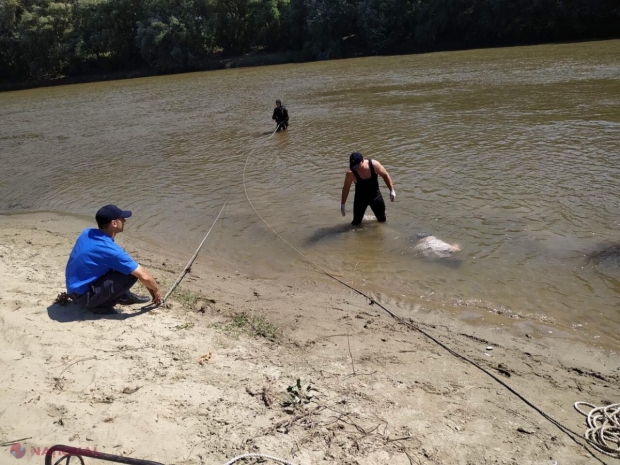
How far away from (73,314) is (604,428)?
507cm

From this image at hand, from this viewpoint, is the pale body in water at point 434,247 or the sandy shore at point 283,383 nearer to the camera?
the sandy shore at point 283,383

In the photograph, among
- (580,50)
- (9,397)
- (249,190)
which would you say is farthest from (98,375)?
(580,50)

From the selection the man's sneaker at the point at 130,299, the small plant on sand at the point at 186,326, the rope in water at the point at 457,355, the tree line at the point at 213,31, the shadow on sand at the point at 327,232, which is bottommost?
the rope in water at the point at 457,355

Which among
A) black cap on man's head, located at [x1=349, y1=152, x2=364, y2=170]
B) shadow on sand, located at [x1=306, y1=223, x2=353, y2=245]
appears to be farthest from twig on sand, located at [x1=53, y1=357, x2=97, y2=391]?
black cap on man's head, located at [x1=349, y1=152, x2=364, y2=170]

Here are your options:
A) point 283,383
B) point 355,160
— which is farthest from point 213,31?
point 283,383

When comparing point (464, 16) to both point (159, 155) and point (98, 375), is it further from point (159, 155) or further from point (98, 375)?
point (98, 375)

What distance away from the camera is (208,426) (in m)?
3.71

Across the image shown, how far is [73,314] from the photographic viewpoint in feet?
17.2

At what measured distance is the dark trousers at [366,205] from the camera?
8352 mm

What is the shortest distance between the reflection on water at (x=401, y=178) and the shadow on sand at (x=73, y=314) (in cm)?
259

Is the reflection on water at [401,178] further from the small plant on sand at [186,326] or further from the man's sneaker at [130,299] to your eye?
the small plant on sand at [186,326]

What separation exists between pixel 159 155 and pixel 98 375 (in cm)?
1181

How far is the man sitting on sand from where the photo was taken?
511 cm

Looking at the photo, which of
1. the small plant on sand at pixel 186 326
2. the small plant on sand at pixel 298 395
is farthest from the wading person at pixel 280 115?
the small plant on sand at pixel 298 395
